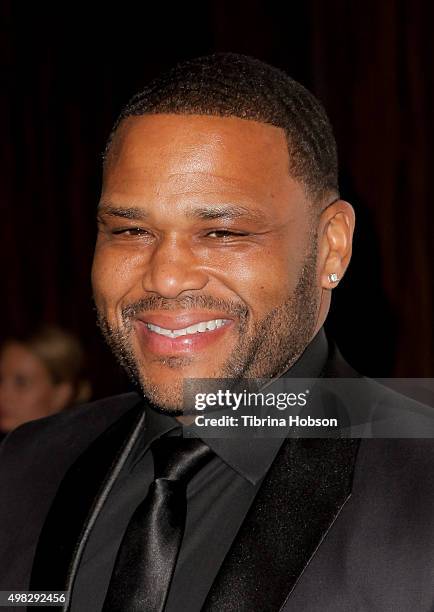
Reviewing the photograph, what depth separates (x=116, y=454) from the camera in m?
1.48

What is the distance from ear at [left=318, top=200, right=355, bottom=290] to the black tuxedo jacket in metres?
0.12

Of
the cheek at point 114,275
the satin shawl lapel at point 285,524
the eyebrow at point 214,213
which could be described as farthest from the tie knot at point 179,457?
the eyebrow at point 214,213

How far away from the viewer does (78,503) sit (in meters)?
1.42

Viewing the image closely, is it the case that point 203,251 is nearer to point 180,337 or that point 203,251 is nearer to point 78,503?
point 180,337

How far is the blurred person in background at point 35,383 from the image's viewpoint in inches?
134

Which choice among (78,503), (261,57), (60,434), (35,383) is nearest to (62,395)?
(35,383)

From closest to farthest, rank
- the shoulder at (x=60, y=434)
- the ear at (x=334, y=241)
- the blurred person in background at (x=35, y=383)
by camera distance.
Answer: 1. the ear at (x=334, y=241)
2. the shoulder at (x=60, y=434)
3. the blurred person in background at (x=35, y=383)

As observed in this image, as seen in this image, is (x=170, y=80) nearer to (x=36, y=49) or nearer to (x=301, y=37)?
(x=301, y=37)

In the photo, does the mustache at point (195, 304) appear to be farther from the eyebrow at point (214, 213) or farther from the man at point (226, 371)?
the eyebrow at point (214, 213)

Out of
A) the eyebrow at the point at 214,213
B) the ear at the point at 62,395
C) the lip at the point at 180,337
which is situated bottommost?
the ear at the point at 62,395

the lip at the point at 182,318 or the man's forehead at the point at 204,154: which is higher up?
the man's forehead at the point at 204,154

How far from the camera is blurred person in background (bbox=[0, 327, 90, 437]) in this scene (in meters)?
3.39

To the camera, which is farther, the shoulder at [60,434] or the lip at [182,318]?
the shoulder at [60,434]

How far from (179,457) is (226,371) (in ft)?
0.45
